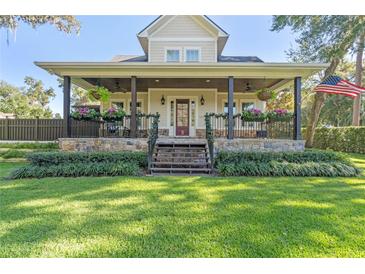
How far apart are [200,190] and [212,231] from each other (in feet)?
7.01

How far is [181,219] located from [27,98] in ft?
140

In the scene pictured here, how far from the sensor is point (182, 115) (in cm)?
1297

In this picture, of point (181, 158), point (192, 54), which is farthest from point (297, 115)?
point (192, 54)

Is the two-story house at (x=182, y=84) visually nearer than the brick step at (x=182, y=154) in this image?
No

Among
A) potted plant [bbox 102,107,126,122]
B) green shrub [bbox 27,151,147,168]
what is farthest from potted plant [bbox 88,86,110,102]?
green shrub [bbox 27,151,147,168]

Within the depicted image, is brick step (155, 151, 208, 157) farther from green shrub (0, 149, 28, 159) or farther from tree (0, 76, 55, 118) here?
tree (0, 76, 55, 118)

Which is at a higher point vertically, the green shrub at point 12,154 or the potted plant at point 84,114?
the potted plant at point 84,114

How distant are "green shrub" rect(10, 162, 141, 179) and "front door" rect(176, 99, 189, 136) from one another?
5.95m

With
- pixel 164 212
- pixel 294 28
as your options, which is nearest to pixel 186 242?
pixel 164 212

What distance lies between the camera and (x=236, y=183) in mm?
6082

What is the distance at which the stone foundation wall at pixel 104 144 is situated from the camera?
913cm

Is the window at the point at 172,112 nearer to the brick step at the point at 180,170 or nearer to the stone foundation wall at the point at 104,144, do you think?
the stone foundation wall at the point at 104,144

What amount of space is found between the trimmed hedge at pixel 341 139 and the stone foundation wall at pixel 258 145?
27.1ft

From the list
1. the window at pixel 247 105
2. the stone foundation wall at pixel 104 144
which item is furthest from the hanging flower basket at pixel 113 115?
the window at pixel 247 105
